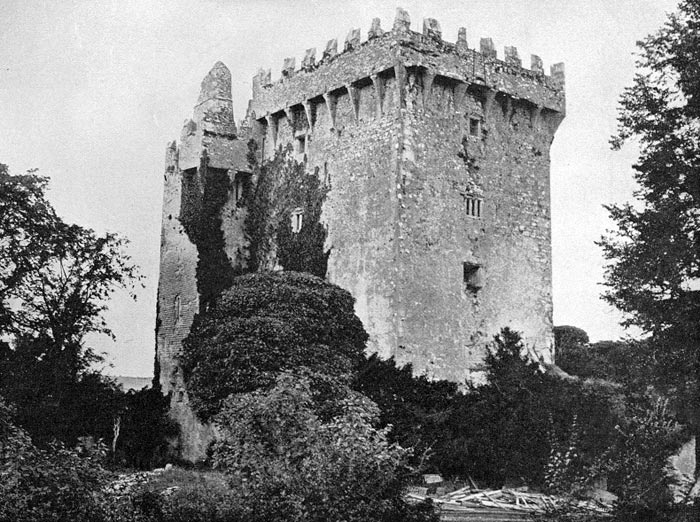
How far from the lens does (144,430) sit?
124 ft

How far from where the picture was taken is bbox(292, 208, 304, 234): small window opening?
36562 mm

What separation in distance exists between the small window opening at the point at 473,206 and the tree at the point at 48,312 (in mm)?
11439

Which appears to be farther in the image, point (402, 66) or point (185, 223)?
point (185, 223)

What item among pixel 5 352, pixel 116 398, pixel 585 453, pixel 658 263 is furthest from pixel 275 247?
pixel 658 263

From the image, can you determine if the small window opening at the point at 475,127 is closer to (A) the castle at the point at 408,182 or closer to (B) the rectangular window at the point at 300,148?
(A) the castle at the point at 408,182

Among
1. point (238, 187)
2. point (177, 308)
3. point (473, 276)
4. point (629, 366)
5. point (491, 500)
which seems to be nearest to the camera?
point (629, 366)

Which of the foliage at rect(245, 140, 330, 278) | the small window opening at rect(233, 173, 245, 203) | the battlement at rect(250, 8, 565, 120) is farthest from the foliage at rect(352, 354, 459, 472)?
the small window opening at rect(233, 173, 245, 203)

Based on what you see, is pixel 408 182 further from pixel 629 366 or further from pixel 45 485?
pixel 45 485

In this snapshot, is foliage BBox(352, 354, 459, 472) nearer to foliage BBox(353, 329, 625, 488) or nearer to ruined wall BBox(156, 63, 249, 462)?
foliage BBox(353, 329, 625, 488)

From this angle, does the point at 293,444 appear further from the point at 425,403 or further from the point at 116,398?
the point at 116,398

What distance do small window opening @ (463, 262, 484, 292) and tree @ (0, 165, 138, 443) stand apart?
1116 centimetres

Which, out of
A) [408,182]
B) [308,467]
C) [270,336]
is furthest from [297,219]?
[308,467]

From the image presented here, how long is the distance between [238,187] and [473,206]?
874 centimetres

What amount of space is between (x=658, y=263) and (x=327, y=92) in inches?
611
